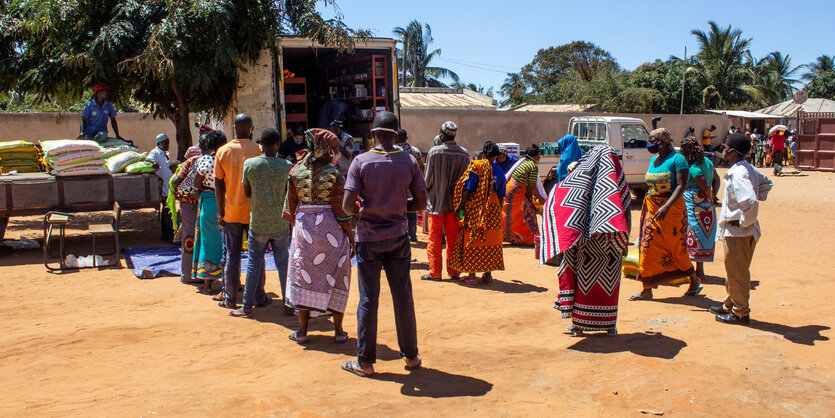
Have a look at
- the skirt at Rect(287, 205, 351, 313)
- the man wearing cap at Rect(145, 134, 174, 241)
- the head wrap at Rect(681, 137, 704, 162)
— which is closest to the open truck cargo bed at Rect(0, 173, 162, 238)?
the man wearing cap at Rect(145, 134, 174, 241)

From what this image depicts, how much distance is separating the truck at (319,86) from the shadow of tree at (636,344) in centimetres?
711

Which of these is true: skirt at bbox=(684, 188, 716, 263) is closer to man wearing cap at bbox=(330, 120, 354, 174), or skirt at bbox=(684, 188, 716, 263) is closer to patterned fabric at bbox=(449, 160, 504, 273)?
patterned fabric at bbox=(449, 160, 504, 273)

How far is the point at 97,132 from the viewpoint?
10.7 m

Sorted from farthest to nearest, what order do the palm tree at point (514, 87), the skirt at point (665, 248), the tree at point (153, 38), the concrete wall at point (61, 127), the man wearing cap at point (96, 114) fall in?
the palm tree at point (514, 87)
the concrete wall at point (61, 127)
the man wearing cap at point (96, 114)
the tree at point (153, 38)
the skirt at point (665, 248)

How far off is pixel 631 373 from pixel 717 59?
129 ft

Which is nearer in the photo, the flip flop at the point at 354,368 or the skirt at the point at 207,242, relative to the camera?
the flip flop at the point at 354,368

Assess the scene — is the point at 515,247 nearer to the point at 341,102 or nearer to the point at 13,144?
the point at 341,102

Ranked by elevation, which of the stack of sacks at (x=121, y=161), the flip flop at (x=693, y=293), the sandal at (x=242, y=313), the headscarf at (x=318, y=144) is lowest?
the flip flop at (x=693, y=293)

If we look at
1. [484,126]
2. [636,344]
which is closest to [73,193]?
[636,344]

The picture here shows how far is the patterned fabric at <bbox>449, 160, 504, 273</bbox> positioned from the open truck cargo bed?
458cm

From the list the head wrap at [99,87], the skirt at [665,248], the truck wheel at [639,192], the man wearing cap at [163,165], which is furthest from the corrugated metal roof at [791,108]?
the head wrap at [99,87]

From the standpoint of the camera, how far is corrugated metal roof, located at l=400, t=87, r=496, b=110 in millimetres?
24216

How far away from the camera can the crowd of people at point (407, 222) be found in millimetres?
4453

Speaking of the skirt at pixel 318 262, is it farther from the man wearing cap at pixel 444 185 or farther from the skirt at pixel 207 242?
the man wearing cap at pixel 444 185
